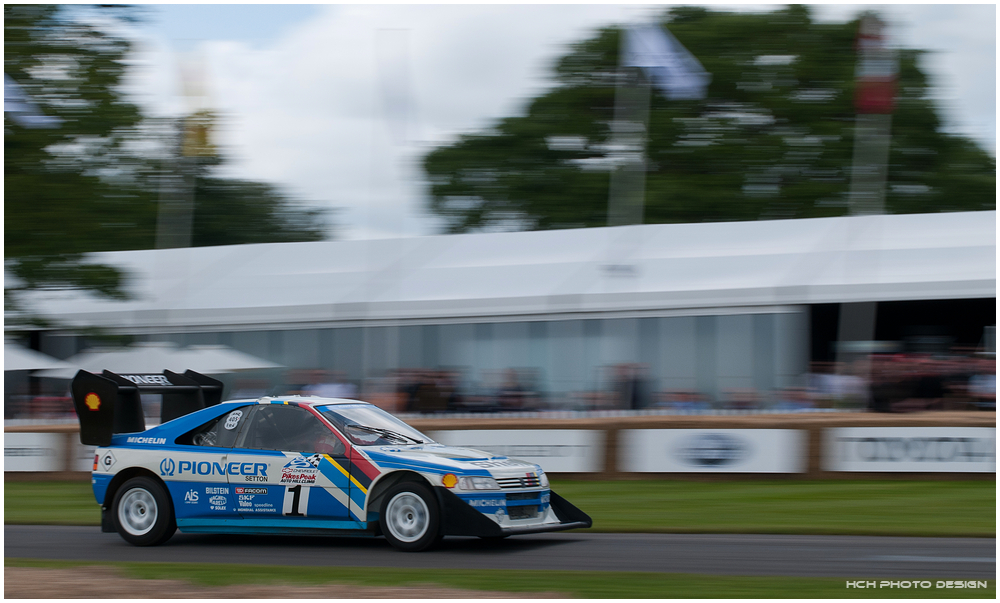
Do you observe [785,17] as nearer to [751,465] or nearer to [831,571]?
[751,465]

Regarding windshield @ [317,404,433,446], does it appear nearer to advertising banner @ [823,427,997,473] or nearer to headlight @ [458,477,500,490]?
headlight @ [458,477,500,490]

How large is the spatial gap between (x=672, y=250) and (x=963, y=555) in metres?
14.3

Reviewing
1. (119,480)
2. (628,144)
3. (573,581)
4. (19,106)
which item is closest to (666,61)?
(119,480)

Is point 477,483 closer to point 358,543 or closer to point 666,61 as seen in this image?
point 358,543

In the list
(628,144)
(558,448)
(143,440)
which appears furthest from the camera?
(628,144)

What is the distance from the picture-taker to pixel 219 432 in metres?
9.96

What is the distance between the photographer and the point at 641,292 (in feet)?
69.8

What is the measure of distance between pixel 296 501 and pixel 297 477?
→ 0.73 feet

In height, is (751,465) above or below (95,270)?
below

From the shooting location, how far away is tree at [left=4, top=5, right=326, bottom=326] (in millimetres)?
22891

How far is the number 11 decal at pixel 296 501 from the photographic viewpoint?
30.8ft

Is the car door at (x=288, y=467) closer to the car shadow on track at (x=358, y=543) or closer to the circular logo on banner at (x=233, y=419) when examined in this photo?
the circular logo on banner at (x=233, y=419)

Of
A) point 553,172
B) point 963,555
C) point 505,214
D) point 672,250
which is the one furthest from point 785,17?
point 963,555

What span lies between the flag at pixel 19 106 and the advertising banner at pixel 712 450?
1490 centimetres
